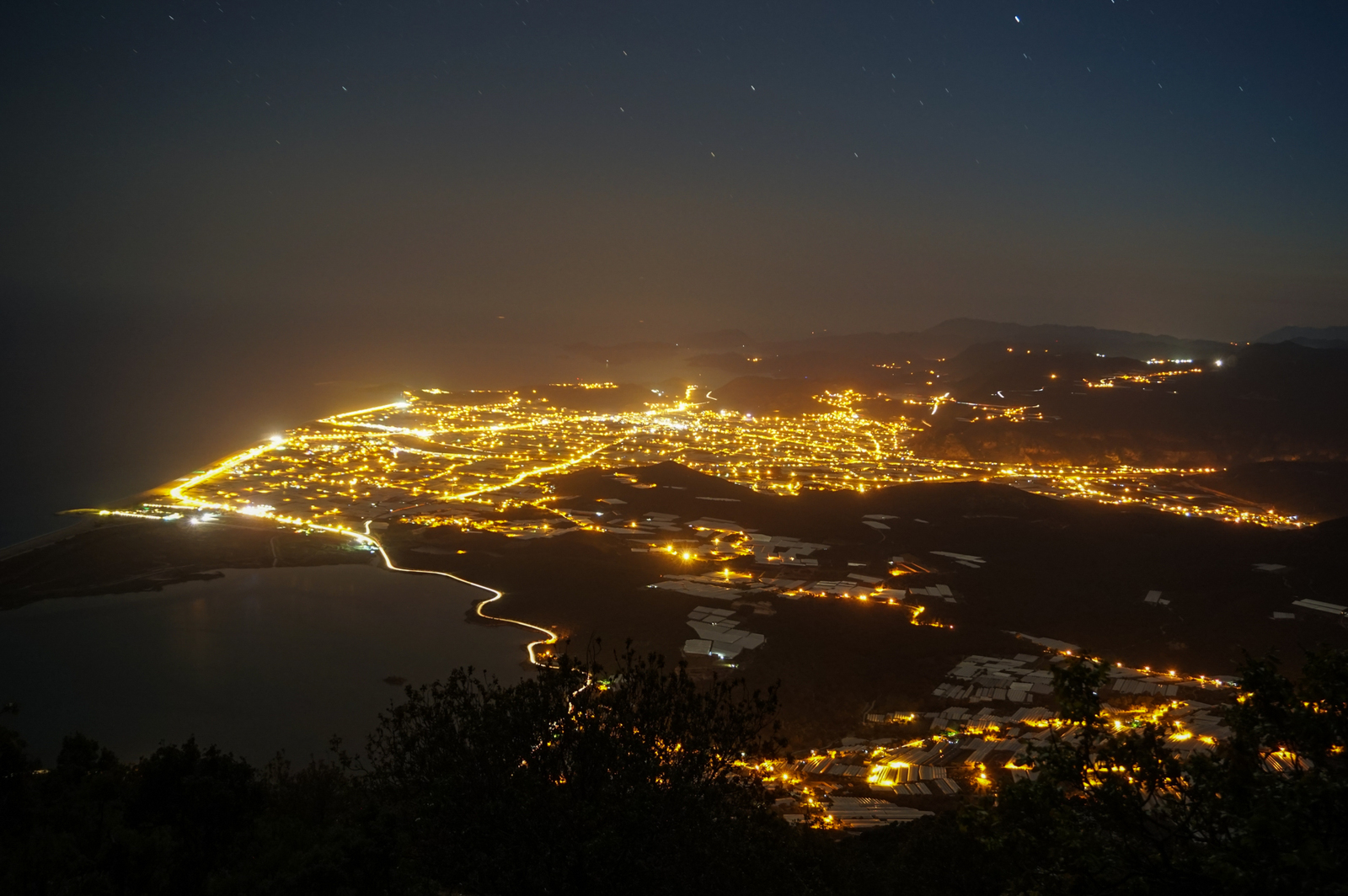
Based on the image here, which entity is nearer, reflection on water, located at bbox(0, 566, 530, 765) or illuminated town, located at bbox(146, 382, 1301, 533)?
reflection on water, located at bbox(0, 566, 530, 765)

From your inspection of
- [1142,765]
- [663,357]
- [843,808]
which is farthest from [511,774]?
[663,357]

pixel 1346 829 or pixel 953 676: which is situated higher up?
pixel 1346 829

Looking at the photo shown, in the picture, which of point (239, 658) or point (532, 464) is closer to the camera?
point (239, 658)

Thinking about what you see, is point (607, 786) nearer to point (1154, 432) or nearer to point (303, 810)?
point (303, 810)

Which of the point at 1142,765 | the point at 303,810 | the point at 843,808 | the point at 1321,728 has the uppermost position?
the point at 1321,728

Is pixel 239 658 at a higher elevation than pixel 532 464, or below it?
below

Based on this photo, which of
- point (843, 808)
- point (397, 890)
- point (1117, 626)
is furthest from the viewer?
point (1117, 626)

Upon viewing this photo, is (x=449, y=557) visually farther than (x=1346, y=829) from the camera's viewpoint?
Yes

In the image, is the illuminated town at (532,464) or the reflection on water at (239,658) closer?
the reflection on water at (239,658)
